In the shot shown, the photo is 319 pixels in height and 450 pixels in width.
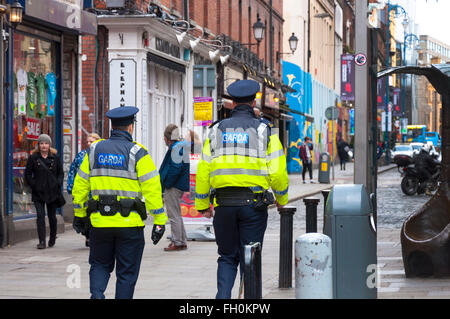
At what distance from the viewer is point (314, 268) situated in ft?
20.2

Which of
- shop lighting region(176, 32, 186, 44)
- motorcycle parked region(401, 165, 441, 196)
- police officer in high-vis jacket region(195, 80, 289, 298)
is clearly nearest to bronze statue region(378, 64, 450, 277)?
police officer in high-vis jacket region(195, 80, 289, 298)

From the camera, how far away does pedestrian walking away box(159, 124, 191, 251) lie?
13391 millimetres

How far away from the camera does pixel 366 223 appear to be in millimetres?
7512

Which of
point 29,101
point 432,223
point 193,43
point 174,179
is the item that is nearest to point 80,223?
point 432,223

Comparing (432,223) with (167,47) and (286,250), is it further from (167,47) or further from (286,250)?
(167,47)

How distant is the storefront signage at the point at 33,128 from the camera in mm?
15805

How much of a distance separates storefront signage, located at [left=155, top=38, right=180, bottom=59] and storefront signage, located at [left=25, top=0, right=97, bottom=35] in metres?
4.86

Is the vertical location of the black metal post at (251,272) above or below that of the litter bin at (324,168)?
above

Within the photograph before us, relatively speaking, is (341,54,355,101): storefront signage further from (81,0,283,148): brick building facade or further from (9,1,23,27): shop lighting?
(9,1,23,27): shop lighting

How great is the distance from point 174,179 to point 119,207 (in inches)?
244

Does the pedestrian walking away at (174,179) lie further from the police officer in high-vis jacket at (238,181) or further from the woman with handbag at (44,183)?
the police officer in high-vis jacket at (238,181)

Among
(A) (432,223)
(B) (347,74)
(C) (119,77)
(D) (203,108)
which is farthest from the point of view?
(B) (347,74)

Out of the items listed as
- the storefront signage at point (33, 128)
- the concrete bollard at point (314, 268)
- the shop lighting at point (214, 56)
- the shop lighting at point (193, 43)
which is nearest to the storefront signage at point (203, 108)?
the shop lighting at point (193, 43)

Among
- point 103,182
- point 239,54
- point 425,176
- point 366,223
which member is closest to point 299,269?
point 366,223
